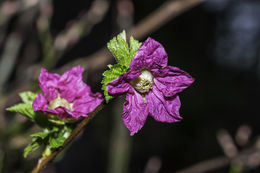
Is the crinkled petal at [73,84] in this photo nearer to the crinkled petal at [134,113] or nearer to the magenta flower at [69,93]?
the magenta flower at [69,93]

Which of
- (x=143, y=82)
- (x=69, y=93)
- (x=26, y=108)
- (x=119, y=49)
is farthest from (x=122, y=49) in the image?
(x=26, y=108)

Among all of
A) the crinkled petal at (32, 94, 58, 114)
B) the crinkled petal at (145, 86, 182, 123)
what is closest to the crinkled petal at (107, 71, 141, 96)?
the crinkled petal at (145, 86, 182, 123)

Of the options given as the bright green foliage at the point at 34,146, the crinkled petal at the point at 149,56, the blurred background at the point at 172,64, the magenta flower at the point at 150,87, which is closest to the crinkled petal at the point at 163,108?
the magenta flower at the point at 150,87

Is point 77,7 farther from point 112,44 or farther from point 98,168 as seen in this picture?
point 112,44

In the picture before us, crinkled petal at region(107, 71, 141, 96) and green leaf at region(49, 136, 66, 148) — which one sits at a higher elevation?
crinkled petal at region(107, 71, 141, 96)

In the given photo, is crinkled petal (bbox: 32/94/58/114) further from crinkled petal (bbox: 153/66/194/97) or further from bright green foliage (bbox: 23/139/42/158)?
crinkled petal (bbox: 153/66/194/97)

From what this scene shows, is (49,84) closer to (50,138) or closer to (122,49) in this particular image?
(50,138)
